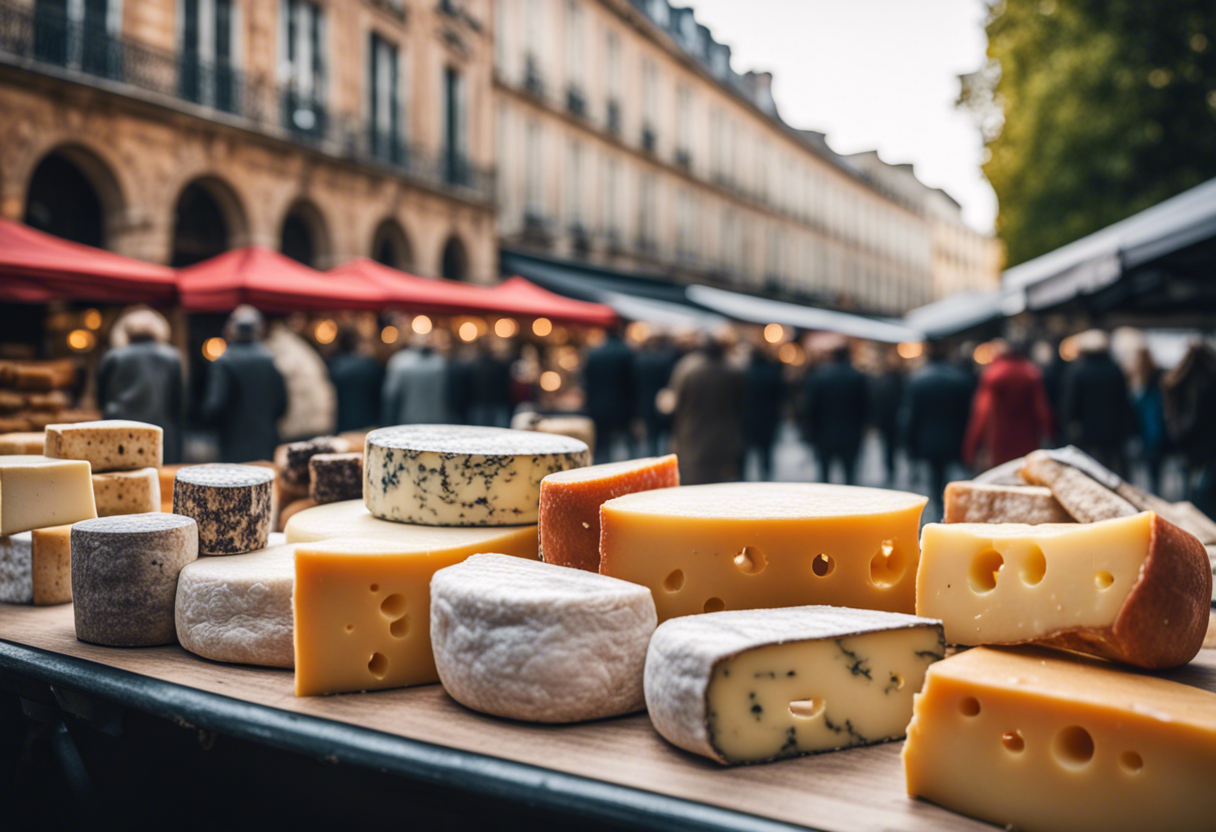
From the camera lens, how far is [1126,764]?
3.76ft

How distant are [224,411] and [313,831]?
488cm

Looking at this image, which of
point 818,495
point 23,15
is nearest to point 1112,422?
point 818,495

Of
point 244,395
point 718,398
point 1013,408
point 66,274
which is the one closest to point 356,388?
point 244,395

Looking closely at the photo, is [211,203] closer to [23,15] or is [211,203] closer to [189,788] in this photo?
[23,15]

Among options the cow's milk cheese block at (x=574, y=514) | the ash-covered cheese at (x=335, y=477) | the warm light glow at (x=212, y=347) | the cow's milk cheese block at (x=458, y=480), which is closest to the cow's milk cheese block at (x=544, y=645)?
the cow's milk cheese block at (x=574, y=514)

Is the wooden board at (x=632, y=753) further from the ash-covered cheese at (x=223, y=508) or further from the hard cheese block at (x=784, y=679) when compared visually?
the ash-covered cheese at (x=223, y=508)

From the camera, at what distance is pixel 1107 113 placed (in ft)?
49.2

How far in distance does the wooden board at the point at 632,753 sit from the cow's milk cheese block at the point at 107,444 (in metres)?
0.58

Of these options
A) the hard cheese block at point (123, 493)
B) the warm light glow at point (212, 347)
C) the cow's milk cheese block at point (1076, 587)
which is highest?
the warm light glow at point (212, 347)

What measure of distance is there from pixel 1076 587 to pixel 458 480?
1162 mm

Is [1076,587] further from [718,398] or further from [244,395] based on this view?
[718,398]

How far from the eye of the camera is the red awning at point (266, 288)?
7422 mm

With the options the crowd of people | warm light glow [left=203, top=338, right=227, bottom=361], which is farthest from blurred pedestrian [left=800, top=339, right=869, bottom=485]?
warm light glow [left=203, top=338, right=227, bottom=361]

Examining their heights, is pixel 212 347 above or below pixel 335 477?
above
